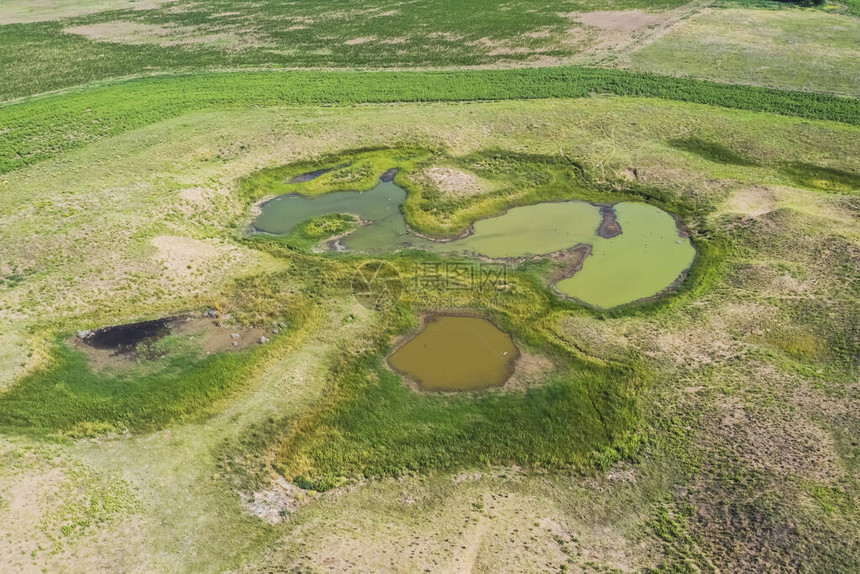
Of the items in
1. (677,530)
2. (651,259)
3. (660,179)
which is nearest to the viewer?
(677,530)

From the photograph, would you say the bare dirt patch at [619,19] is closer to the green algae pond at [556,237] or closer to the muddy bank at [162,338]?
the green algae pond at [556,237]

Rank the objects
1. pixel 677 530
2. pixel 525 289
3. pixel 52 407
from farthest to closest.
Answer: pixel 525 289 → pixel 52 407 → pixel 677 530

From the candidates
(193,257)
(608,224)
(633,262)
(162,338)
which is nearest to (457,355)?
(633,262)

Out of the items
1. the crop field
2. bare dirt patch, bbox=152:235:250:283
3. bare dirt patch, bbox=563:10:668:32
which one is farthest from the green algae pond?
bare dirt patch, bbox=563:10:668:32

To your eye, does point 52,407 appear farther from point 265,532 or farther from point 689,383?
point 689,383

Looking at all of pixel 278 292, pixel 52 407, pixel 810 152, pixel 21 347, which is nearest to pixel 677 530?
pixel 278 292

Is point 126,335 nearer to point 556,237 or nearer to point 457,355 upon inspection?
point 457,355

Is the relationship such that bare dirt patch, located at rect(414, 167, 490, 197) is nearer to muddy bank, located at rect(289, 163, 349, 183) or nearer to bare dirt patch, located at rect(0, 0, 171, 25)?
muddy bank, located at rect(289, 163, 349, 183)
